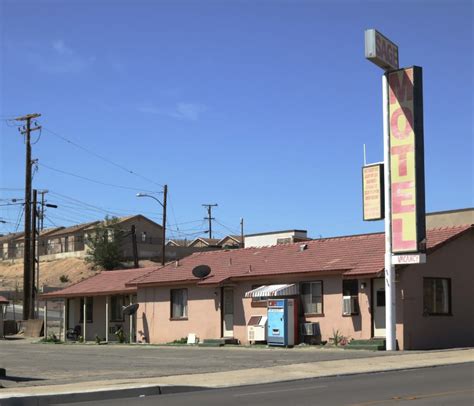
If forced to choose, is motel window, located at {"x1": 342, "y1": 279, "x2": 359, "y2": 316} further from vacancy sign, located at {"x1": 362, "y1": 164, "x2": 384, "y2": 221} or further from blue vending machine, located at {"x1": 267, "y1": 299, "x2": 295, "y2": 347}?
vacancy sign, located at {"x1": 362, "y1": 164, "x2": 384, "y2": 221}

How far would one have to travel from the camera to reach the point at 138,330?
38.5m

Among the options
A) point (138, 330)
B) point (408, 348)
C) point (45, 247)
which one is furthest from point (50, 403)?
point (45, 247)

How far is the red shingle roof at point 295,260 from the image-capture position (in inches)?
1121

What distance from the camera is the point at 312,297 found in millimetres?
30109

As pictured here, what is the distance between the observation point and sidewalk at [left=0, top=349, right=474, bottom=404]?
15.5 meters

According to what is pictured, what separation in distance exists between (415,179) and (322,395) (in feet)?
44.5

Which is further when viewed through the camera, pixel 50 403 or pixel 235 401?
pixel 50 403

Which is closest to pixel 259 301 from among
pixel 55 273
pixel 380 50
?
pixel 380 50

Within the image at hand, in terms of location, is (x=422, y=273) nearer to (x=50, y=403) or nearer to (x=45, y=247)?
(x=50, y=403)

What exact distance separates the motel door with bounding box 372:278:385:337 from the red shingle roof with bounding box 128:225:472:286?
32.8 inches

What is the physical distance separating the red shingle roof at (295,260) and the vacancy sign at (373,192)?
1.81 m

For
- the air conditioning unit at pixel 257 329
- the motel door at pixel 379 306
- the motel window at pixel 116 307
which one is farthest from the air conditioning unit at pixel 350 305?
the motel window at pixel 116 307

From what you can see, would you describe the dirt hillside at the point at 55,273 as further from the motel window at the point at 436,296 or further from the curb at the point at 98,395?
the curb at the point at 98,395

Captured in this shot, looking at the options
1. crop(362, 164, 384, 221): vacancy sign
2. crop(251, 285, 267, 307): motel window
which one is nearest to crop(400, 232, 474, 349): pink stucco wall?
crop(362, 164, 384, 221): vacancy sign
